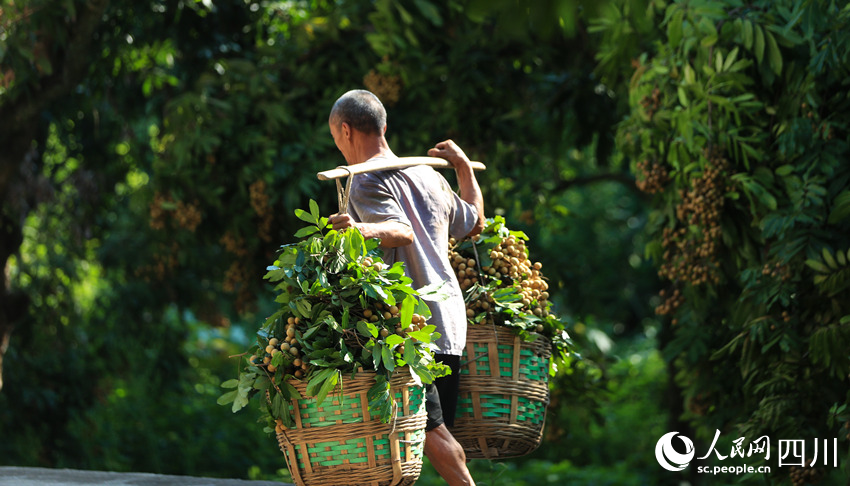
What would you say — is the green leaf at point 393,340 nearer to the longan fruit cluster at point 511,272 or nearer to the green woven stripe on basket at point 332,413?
the green woven stripe on basket at point 332,413

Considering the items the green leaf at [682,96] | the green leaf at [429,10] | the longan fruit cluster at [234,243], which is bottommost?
the longan fruit cluster at [234,243]

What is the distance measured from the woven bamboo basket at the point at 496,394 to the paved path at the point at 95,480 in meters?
1.16

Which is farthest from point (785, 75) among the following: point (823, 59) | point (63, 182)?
point (63, 182)

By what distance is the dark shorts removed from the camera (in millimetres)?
3334

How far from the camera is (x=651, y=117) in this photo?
4695 mm

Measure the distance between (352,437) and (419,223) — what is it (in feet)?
2.50

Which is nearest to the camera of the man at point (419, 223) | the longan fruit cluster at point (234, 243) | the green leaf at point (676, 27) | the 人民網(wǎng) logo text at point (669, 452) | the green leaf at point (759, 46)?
the man at point (419, 223)

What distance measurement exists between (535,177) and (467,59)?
35.0 inches

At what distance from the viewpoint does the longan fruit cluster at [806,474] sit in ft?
13.6

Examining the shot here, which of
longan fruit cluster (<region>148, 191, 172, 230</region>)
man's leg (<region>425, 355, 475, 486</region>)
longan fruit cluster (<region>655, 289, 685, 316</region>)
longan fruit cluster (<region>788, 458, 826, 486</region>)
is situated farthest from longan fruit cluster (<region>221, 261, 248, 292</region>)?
longan fruit cluster (<region>788, 458, 826, 486</region>)

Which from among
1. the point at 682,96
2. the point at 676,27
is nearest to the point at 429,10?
the point at 676,27

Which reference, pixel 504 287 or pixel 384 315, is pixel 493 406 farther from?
pixel 384 315

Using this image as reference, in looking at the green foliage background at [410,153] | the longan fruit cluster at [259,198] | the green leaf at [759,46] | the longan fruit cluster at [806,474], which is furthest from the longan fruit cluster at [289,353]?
the longan fruit cluster at [259,198]

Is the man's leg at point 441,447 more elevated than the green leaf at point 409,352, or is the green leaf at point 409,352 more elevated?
the green leaf at point 409,352
